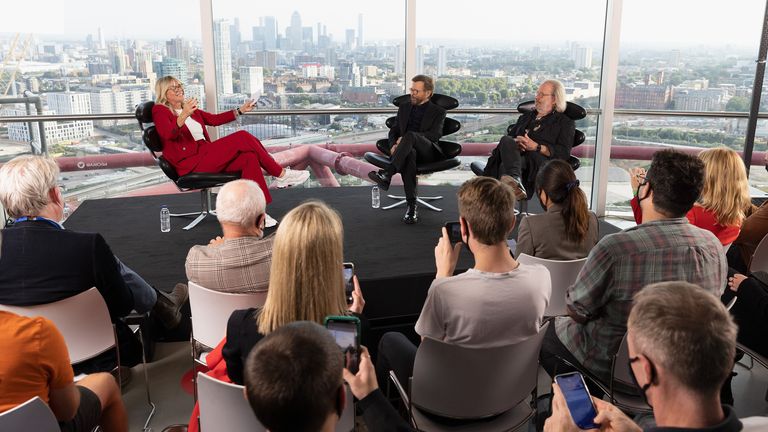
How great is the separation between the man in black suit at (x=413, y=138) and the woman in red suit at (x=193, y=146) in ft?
3.09

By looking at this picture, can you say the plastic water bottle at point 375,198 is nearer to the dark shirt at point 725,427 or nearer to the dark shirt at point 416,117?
the dark shirt at point 416,117

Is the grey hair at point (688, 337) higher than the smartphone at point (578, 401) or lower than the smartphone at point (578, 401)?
higher

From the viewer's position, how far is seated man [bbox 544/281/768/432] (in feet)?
4.32

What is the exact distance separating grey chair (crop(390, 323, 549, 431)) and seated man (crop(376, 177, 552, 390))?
7 cm

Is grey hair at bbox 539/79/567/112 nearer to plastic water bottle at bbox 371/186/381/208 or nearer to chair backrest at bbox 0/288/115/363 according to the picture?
plastic water bottle at bbox 371/186/381/208

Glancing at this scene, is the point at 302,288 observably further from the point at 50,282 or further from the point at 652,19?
the point at 652,19

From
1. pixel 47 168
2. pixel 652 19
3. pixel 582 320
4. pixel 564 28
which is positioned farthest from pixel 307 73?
pixel 582 320

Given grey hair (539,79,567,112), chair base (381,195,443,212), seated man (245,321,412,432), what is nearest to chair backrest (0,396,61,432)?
seated man (245,321,412,432)

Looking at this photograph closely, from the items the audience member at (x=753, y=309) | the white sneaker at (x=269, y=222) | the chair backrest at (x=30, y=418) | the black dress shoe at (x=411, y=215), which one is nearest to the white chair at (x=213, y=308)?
the chair backrest at (x=30, y=418)

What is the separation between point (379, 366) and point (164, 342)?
170 cm

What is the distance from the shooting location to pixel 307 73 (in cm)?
654

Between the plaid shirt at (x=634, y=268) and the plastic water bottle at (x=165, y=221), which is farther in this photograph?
the plastic water bottle at (x=165, y=221)

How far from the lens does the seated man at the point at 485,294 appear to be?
219cm

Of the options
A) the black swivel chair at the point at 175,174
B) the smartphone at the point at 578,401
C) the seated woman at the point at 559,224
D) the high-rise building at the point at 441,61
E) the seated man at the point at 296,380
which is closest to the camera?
the seated man at the point at 296,380
